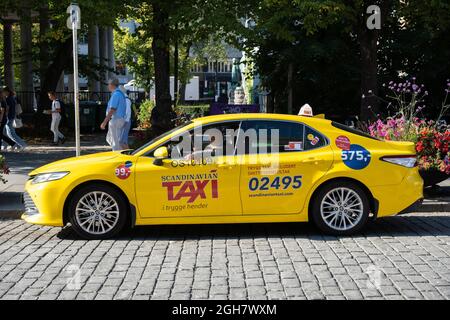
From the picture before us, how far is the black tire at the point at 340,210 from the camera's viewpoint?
8.20 m

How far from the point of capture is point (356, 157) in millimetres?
8234

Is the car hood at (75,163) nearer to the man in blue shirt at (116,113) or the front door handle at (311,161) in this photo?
the front door handle at (311,161)

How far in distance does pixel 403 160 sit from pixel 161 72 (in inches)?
465

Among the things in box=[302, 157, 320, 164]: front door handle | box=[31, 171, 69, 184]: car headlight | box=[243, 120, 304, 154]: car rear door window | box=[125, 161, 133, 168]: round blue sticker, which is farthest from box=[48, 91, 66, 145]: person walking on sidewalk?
box=[302, 157, 320, 164]: front door handle

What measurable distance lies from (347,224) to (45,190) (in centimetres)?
363

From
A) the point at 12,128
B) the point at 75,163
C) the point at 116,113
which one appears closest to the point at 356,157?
the point at 75,163

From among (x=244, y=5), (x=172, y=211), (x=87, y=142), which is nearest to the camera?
(x=172, y=211)

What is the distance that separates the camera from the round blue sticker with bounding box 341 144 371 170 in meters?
8.20

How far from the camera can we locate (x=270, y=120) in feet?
27.7

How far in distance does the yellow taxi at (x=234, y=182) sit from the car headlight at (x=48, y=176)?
0.02 meters

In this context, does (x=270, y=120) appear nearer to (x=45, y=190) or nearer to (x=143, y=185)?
(x=143, y=185)

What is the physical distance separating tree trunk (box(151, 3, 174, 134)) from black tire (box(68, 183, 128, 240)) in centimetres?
1028
